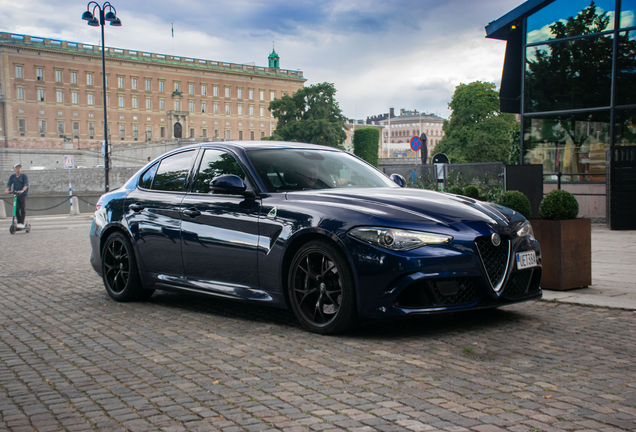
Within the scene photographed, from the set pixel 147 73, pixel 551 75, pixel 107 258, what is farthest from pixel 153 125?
pixel 107 258

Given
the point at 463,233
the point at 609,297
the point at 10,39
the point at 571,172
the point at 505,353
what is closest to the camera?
the point at 505,353

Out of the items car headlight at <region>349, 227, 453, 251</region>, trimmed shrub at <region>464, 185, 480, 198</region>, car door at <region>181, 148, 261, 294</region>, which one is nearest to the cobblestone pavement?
car door at <region>181, 148, 261, 294</region>

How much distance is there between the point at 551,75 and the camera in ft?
64.4

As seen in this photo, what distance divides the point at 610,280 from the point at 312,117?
271ft

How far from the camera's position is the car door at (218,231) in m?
5.44

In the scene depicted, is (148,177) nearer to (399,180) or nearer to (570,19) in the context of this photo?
(399,180)

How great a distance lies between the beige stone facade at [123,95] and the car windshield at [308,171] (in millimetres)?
101872

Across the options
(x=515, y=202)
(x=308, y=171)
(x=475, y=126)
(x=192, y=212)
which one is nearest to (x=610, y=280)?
(x=515, y=202)

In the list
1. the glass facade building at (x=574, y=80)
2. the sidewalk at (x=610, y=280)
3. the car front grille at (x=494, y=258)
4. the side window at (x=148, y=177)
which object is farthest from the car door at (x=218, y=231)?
the glass facade building at (x=574, y=80)

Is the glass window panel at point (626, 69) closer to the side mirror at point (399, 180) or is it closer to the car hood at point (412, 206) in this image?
the side mirror at point (399, 180)

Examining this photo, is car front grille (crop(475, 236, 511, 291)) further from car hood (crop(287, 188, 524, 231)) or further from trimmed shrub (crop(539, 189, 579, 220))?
trimmed shrub (crop(539, 189, 579, 220))

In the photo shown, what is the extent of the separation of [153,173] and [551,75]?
51.4 ft

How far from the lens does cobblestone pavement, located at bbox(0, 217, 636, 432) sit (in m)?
3.21

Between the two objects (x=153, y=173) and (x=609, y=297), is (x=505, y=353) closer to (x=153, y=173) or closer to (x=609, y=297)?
(x=609, y=297)
